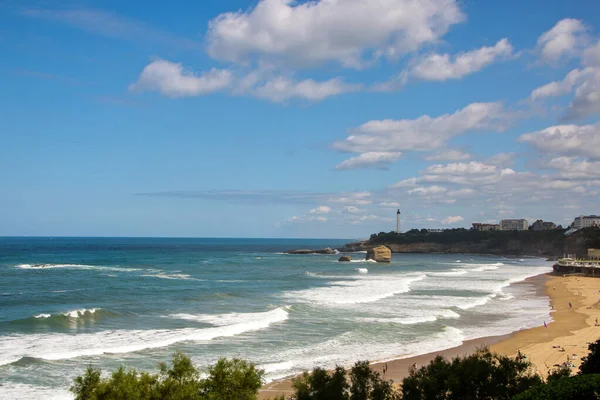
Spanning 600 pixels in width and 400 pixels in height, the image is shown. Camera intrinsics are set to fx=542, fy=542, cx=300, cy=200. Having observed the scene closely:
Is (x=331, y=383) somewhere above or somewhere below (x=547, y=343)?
above

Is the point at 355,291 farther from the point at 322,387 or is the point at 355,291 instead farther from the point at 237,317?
the point at 322,387

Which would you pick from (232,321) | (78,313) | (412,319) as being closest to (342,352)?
(232,321)

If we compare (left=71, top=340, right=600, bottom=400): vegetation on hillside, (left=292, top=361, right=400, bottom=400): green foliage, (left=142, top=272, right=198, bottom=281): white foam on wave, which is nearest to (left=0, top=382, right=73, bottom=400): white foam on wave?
(left=71, top=340, right=600, bottom=400): vegetation on hillside

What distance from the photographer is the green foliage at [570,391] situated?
12.0m

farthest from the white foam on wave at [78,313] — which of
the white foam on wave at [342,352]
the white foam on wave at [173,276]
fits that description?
the white foam on wave at [173,276]

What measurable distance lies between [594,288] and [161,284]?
51.1m

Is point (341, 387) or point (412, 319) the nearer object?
point (341, 387)

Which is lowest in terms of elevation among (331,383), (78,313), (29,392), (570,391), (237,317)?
(29,392)

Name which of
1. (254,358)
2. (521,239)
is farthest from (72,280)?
(521,239)

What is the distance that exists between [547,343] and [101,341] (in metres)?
26.0

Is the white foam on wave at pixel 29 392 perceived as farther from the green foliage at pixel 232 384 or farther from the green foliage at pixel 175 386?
the green foliage at pixel 232 384

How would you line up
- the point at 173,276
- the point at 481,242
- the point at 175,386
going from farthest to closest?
the point at 481,242
the point at 173,276
the point at 175,386

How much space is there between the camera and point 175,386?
14.2m

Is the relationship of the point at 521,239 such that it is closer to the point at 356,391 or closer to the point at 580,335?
the point at 580,335
